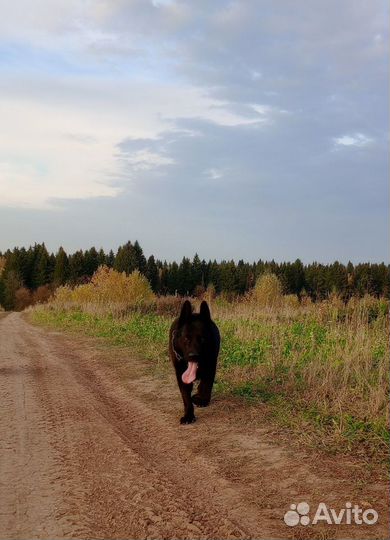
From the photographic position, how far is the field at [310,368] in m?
5.88

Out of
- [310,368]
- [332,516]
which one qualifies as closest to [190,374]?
[310,368]

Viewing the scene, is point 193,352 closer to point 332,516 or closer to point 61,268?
point 332,516

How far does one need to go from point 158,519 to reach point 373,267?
105863 millimetres

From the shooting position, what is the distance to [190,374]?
648 centimetres

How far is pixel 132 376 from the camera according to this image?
33.5 feet

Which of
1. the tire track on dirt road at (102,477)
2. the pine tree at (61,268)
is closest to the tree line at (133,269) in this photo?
the pine tree at (61,268)

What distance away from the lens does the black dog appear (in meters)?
6.46

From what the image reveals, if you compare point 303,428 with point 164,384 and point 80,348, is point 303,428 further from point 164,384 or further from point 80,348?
point 80,348

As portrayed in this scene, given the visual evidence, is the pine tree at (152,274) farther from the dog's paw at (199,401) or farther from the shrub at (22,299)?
the dog's paw at (199,401)

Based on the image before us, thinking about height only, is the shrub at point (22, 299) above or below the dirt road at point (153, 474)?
below

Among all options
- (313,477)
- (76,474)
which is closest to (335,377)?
(313,477)

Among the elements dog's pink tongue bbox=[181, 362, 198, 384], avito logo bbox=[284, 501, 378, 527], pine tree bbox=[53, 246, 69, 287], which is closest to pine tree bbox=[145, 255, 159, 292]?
pine tree bbox=[53, 246, 69, 287]

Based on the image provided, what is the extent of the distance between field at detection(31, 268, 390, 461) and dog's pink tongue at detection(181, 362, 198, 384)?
1255 millimetres

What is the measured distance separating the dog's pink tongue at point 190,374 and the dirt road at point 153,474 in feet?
2.11
